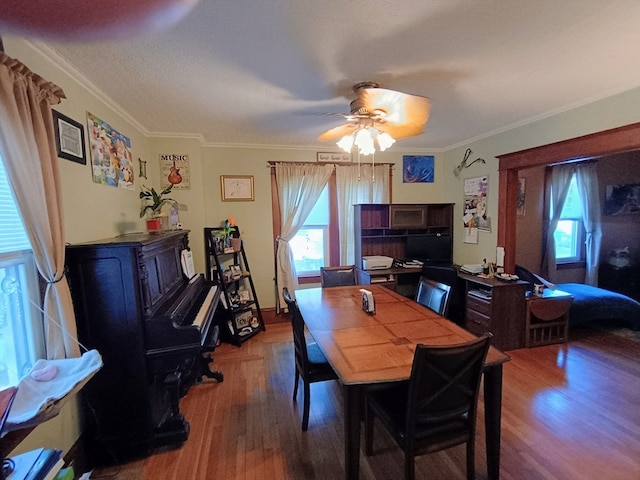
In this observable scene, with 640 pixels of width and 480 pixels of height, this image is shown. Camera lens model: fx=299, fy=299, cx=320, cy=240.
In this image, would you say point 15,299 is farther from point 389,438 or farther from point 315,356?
point 389,438

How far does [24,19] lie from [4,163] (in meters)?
0.61

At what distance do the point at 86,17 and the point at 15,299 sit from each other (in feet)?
4.40

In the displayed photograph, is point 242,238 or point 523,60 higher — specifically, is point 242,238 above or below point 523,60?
below

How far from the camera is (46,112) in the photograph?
4.88ft

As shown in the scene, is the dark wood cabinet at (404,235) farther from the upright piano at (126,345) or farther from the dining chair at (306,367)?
the upright piano at (126,345)

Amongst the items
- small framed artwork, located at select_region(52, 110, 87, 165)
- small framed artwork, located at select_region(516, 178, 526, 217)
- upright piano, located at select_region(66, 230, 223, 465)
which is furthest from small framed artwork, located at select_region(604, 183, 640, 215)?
small framed artwork, located at select_region(52, 110, 87, 165)

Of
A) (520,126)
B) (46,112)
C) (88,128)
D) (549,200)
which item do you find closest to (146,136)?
(88,128)

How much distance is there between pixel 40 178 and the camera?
1.41 metres

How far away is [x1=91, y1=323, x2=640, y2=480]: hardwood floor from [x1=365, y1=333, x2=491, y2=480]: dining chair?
Answer: 413 mm

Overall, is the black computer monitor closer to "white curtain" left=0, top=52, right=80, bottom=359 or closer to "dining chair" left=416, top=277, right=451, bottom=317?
"dining chair" left=416, top=277, right=451, bottom=317

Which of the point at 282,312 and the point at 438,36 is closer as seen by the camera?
the point at 438,36

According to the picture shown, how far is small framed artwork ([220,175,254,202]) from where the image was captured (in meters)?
3.78

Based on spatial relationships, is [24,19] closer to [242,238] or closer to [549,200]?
[242,238]

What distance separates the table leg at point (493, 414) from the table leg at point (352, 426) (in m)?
0.70
